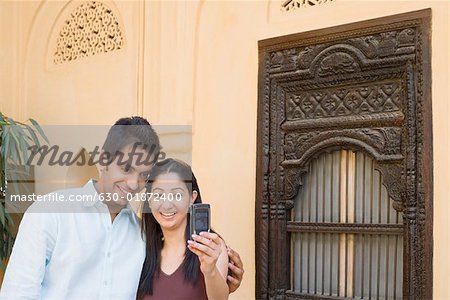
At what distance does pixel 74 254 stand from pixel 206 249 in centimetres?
47

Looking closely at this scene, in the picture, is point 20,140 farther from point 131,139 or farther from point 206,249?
point 206,249

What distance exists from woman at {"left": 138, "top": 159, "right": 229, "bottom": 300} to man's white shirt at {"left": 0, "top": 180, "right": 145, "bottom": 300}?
0.08m

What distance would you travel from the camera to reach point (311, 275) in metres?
3.56

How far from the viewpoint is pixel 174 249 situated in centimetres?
236

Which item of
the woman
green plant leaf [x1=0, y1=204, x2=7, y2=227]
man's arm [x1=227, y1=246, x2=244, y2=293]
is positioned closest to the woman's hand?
the woman

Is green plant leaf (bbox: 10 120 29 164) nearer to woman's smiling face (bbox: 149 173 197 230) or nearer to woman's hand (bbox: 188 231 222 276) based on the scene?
woman's smiling face (bbox: 149 173 197 230)

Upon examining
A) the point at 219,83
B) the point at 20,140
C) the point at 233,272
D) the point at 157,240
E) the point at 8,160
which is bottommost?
the point at 233,272

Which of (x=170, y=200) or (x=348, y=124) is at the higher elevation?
(x=348, y=124)

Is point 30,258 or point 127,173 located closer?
point 30,258

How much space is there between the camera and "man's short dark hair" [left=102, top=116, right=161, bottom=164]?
7.70 ft

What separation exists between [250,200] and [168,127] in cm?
75

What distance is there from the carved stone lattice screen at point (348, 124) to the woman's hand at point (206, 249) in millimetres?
1333

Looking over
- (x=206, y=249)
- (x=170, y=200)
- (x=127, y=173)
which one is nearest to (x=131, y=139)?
(x=127, y=173)

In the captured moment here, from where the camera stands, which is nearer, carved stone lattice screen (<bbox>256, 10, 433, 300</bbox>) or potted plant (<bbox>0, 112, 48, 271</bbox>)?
carved stone lattice screen (<bbox>256, 10, 433, 300</bbox>)
